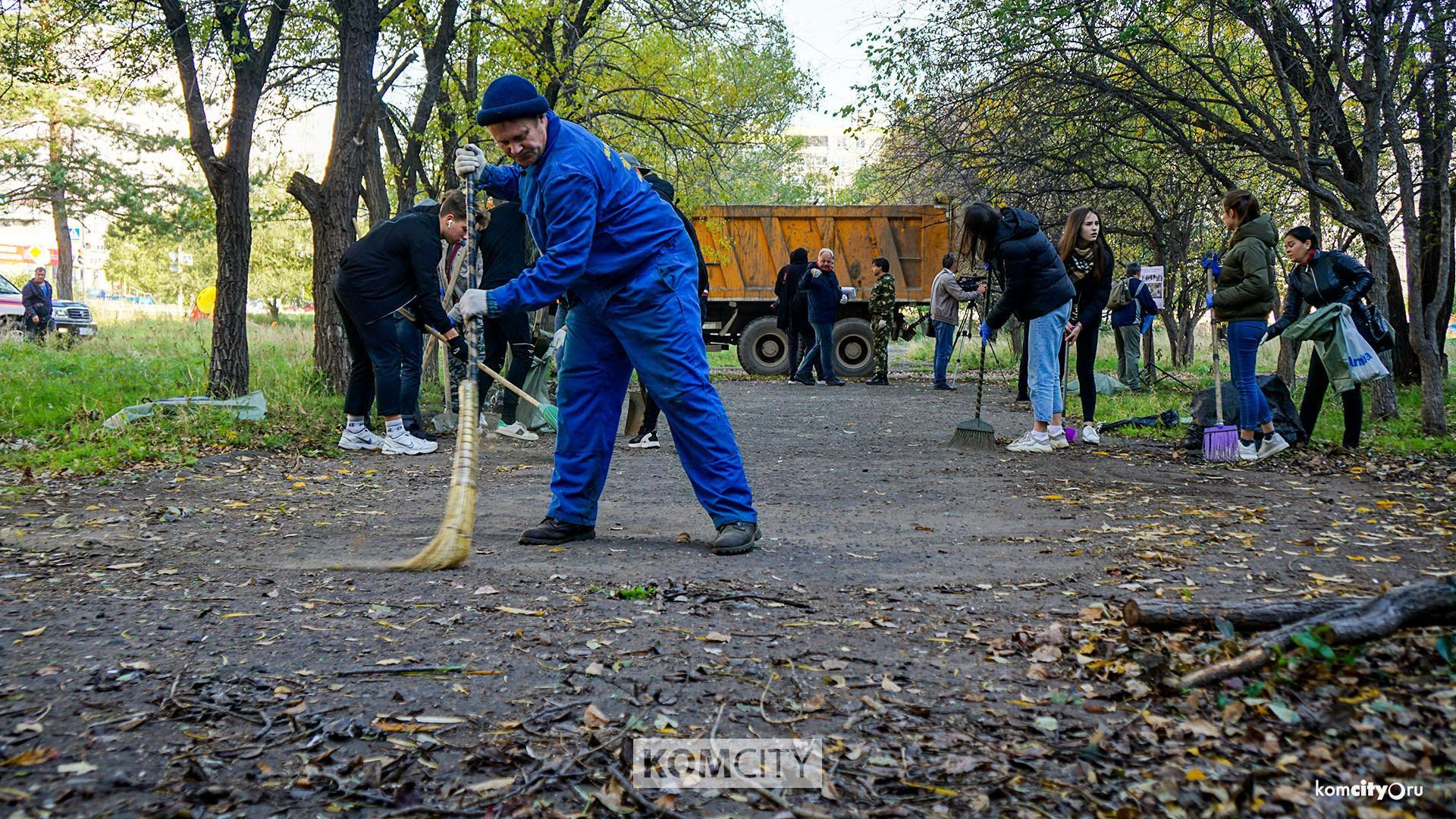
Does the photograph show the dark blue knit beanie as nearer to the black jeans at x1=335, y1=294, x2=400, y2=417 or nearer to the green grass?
the black jeans at x1=335, y1=294, x2=400, y2=417

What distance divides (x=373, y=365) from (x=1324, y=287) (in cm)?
709

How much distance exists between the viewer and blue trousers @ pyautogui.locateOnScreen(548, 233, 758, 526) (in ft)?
15.3

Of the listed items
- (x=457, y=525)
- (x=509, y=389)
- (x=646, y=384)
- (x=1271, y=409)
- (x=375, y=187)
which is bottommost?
(x=457, y=525)

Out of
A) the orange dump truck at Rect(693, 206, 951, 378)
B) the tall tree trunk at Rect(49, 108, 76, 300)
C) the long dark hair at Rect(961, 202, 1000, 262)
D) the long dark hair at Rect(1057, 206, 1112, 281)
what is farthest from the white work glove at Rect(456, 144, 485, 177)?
the tall tree trunk at Rect(49, 108, 76, 300)

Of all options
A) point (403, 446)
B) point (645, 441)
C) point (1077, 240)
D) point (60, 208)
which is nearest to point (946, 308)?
point (1077, 240)

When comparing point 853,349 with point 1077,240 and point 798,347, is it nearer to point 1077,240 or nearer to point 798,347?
point 798,347

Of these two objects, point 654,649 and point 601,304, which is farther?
point 601,304

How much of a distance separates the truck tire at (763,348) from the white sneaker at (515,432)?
9.82m

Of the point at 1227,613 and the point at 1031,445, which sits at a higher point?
the point at 1227,613

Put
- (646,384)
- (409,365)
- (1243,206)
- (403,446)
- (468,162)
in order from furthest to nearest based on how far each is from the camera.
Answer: (409,365), (403,446), (1243,206), (468,162), (646,384)

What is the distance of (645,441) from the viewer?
8570 millimetres

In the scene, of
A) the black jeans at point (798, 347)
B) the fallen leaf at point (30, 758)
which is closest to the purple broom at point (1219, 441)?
the fallen leaf at point (30, 758)

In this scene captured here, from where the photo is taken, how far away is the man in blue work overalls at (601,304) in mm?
4445

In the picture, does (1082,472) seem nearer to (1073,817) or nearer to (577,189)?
(577,189)
